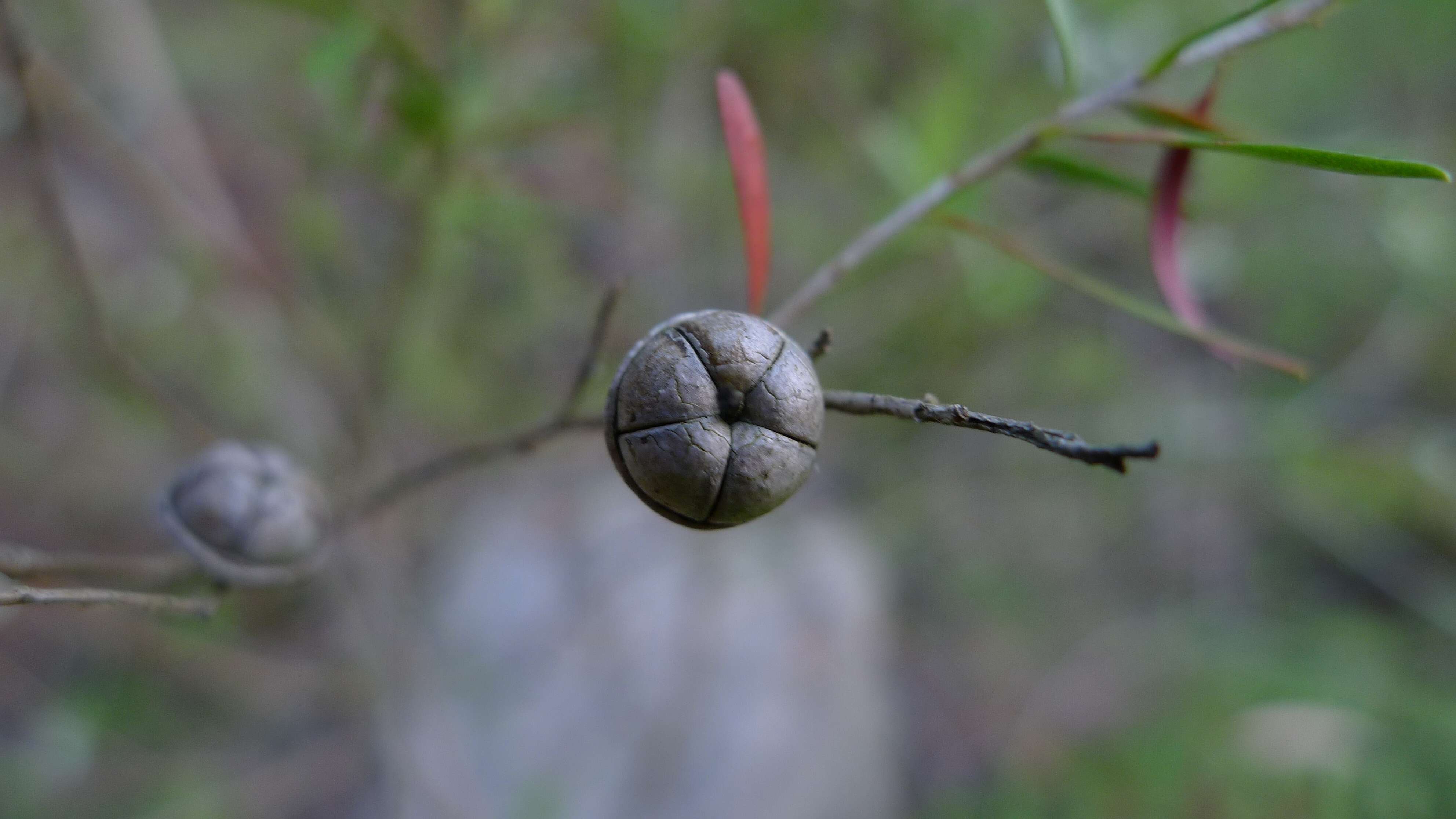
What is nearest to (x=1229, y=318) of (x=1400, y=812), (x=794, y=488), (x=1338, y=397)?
(x=1338, y=397)

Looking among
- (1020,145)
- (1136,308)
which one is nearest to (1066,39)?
(1020,145)

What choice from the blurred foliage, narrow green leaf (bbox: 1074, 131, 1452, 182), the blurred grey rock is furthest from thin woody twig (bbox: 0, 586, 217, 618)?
the blurred grey rock

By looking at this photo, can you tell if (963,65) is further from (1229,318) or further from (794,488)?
(1229,318)

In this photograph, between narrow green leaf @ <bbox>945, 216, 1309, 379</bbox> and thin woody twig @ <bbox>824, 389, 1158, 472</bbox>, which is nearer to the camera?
thin woody twig @ <bbox>824, 389, 1158, 472</bbox>

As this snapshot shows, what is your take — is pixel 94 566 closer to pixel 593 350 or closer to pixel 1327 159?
pixel 593 350

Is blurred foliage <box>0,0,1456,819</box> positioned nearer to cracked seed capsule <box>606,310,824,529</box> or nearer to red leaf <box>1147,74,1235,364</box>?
red leaf <box>1147,74,1235,364</box>
